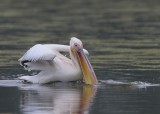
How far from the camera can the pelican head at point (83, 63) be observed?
44.0 feet

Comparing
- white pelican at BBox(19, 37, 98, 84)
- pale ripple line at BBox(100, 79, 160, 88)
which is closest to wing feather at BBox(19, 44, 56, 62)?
white pelican at BBox(19, 37, 98, 84)

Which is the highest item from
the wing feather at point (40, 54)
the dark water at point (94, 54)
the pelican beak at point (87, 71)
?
the wing feather at point (40, 54)

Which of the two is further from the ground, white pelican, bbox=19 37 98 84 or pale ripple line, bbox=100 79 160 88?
white pelican, bbox=19 37 98 84

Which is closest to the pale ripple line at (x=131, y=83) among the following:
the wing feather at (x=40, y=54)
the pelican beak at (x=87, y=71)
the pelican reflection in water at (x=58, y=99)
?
the pelican beak at (x=87, y=71)

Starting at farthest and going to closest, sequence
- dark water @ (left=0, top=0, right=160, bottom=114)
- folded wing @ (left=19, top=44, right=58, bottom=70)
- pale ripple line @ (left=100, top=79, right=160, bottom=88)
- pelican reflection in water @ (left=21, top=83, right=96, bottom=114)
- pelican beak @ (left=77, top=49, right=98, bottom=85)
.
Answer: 1. folded wing @ (left=19, top=44, right=58, bottom=70)
2. pelican beak @ (left=77, top=49, right=98, bottom=85)
3. pale ripple line @ (left=100, top=79, right=160, bottom=88)
4. dark water @ (left=0, top=0, right=160, bottom=114)
5. pelican reflection in water @ (left=21, top=83, right=96, bottom=114)

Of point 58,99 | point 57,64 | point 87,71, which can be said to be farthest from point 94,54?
point 58,99

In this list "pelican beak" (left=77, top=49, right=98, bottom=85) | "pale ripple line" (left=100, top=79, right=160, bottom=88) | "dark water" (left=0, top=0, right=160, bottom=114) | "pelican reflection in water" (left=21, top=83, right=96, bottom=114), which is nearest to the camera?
"pelican reflection in water" (left=21, top=83, right=96, bottom=114)

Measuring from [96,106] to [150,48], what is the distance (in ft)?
24.2

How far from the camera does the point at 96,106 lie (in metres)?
11.1

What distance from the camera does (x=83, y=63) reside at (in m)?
13.7

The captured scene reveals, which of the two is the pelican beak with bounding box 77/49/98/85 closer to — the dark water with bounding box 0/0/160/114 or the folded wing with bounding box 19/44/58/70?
the dark water with bounding box 0/0/160/114

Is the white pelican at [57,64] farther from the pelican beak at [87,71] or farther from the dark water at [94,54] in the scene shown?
the dark water at [94,54]

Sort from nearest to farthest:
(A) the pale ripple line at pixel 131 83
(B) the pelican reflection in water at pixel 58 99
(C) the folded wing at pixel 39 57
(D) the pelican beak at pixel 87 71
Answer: (B) the pelican reflection in water at pixel 58 99 < (A) the pale ripple line at pixel 131 83 < (D) the pelican beak at pixel 87 71 < (C) the folded wing at pixel 39 57

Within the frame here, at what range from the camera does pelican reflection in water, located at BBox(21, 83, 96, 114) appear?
10.8m
